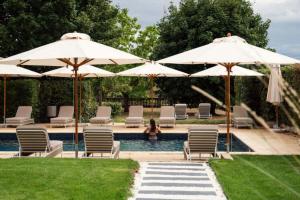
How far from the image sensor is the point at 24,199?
6.06 meters

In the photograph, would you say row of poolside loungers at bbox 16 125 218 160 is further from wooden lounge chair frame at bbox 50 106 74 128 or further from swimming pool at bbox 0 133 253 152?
wooden lounge chair frame at bbox 50 106 74 128

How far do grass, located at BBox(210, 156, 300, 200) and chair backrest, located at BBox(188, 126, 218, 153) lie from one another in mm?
828

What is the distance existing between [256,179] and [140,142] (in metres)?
8.75

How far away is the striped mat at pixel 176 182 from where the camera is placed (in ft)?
21.2

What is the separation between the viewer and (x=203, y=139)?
32.2ft

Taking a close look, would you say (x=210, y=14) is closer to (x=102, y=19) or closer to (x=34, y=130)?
(x=102, y=19)

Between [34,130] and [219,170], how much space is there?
14.0 ft

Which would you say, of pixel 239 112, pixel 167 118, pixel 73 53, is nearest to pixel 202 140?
pixel 73 53

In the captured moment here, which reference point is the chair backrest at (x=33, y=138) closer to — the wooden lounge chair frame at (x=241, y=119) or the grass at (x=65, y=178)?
the grass at (x=65, y=178)

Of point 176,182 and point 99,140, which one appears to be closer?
point 176,182

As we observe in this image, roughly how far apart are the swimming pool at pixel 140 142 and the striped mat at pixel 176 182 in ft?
18.0

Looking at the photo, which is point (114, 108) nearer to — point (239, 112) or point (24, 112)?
point (24, 112)

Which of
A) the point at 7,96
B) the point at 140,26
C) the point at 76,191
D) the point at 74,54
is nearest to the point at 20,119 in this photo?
the point at 7,96

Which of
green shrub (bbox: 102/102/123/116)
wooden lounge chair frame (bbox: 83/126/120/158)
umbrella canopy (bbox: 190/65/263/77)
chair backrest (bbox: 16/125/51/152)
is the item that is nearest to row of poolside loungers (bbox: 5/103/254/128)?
umbrella canopy (bbox: 190/65/263/77)
